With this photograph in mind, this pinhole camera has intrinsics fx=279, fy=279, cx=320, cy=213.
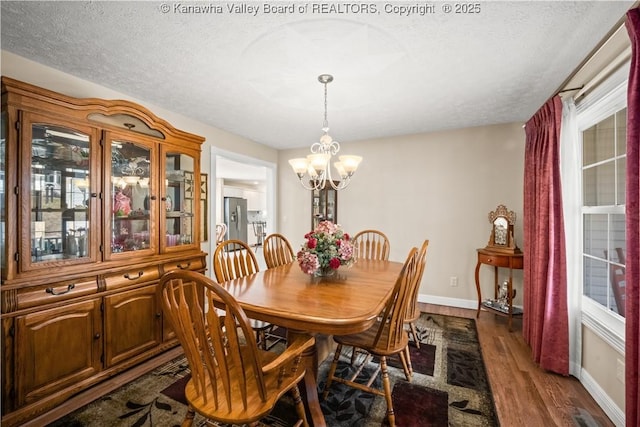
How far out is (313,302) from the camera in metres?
1.56

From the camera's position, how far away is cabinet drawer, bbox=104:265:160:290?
6.95 feet

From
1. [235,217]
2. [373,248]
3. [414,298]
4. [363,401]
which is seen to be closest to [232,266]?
[363,401]

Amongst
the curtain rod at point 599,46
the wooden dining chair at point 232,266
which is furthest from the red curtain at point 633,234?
the wooden dining chair at point 232,266

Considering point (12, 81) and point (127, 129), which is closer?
point (12, 81)

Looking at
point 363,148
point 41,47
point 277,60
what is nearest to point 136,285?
point 41,47

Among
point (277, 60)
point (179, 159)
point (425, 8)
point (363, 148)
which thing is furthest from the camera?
point (363, 148)

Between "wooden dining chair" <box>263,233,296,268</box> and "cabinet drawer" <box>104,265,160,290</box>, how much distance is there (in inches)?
37.8

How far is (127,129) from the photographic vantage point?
2.28 m

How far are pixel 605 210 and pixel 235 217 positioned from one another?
313 inches

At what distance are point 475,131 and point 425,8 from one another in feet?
8.53

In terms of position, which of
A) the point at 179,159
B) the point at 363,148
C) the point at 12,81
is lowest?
the point at 179,159

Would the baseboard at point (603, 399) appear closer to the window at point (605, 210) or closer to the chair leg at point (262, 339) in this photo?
the window at point (605, 210)

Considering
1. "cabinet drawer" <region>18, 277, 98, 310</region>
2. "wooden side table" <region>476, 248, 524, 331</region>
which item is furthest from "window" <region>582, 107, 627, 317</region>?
"cabinet drawer" <region>18, 277, 98, 310</region>

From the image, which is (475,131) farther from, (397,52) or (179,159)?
(179,159)
